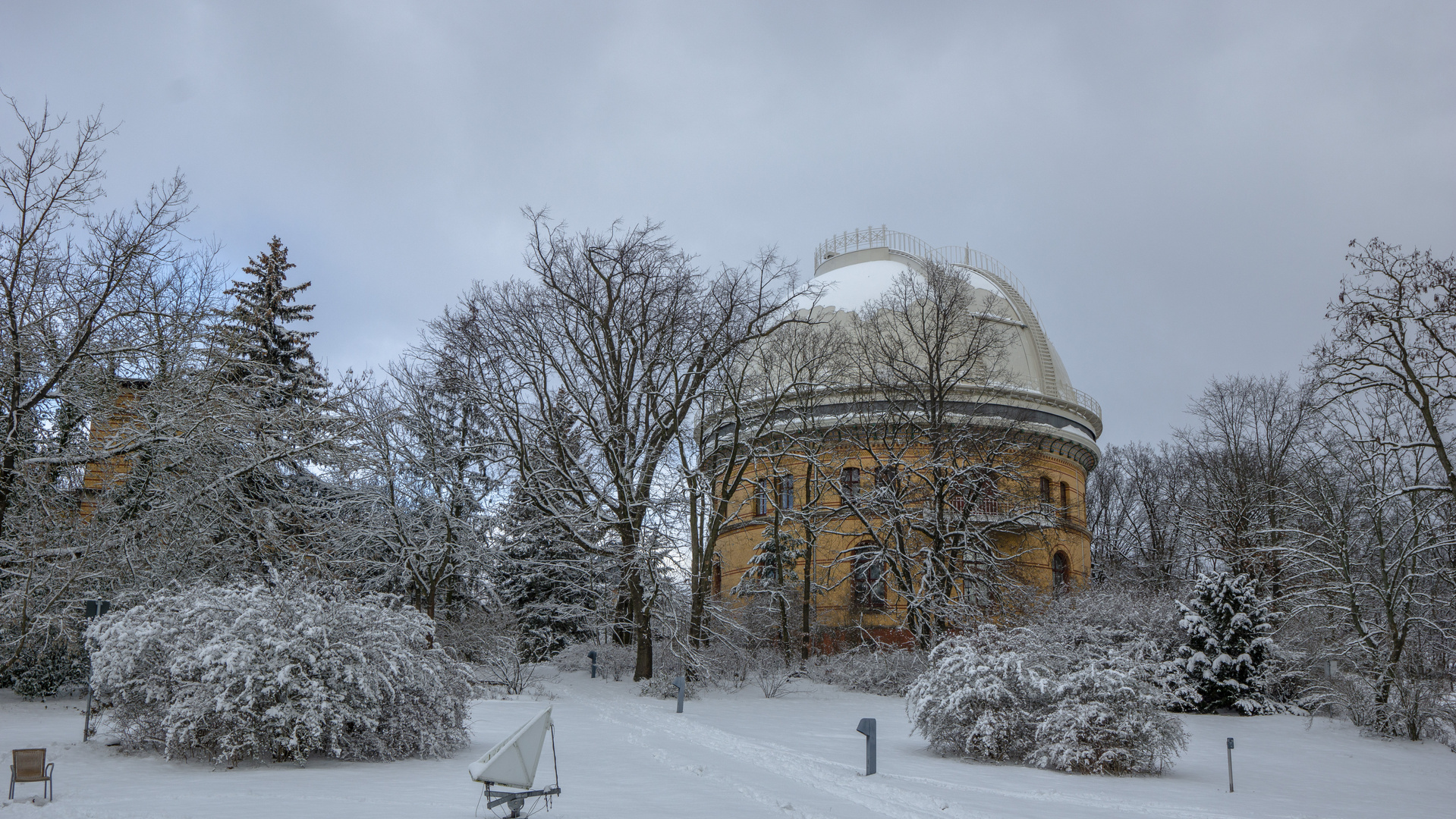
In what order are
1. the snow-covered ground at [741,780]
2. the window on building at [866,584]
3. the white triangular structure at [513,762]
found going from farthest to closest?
the window on building at [866,584]
the snow-covered ground at [741,780]
the white triangular structure at [513,762]

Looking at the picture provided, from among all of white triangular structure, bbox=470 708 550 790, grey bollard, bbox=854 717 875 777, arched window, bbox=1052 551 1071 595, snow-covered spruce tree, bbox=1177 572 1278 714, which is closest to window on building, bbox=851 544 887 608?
arched window, bbox=1052 551 1071 595

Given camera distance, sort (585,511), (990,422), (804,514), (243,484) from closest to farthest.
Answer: (243,484) → (585,511) → (804,514) → (990,422)

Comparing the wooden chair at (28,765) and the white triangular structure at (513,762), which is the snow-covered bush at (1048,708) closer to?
the white triangular structure at (513,762)

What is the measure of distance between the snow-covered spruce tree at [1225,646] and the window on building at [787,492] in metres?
11.8

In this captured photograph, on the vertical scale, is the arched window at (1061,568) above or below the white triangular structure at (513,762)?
above

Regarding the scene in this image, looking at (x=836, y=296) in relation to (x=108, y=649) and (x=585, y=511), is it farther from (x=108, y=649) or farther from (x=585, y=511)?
(x=108, y=649)

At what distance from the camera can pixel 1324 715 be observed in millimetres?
20344

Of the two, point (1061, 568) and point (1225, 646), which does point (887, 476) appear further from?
point (1061, 568)

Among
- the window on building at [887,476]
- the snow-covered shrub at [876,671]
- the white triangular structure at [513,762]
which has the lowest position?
the snow-covered shrub at [876,671]

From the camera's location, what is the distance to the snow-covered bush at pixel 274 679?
10.1m

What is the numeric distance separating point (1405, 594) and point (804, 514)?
12.7m

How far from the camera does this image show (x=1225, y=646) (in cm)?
2159

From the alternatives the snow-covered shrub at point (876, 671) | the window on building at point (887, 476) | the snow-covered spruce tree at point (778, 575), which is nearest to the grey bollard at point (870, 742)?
the snow-covered shrub at point (876, 671)

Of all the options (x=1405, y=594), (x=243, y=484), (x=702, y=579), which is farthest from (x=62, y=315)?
(x=1405, y=594)
